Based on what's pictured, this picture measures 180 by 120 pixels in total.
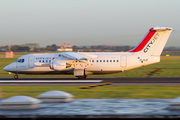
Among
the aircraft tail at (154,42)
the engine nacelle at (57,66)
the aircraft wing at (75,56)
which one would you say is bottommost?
the engine nacelle at (57,66)

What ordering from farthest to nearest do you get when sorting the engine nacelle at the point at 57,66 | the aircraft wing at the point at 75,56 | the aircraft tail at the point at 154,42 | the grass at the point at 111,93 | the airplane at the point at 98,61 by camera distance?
the aircraft tail at the point at 154,42 < the airplane at the point at 98,61 < the engine nacelle at the point at 57,66 < the aircraft wing at the point at 75,56 < the grass at the point at 111,93

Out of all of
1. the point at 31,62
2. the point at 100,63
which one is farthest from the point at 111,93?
the point at 31,62

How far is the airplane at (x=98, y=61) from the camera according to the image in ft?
95.9

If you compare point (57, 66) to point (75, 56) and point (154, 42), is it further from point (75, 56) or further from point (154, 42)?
point (154, 42)

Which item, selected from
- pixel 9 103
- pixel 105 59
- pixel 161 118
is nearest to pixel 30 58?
pixel 105 59

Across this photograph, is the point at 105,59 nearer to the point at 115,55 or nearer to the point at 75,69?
the point at 115,55

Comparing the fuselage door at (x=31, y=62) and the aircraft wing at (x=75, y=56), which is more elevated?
the aircraft wing at (x=75, y=56)

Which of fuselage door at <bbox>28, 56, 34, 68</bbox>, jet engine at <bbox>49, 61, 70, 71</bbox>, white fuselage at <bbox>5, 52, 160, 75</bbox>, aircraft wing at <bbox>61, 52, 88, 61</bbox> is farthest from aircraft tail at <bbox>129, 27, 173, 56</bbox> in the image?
fuselage door at <bbox>28, 56, 34, 68</bbox>

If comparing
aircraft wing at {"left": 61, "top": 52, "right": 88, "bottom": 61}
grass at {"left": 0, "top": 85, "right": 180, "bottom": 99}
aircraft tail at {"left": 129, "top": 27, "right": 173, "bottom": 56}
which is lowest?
grass at {"left": 0, "top": 85, "right": 180, "bottom": 99}

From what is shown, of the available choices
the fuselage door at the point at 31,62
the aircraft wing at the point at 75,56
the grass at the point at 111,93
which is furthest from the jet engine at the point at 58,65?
the grass at the point at 111,93

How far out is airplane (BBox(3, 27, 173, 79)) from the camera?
29234mm

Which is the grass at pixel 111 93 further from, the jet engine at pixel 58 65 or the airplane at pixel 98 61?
the airplane at pixel 98 61

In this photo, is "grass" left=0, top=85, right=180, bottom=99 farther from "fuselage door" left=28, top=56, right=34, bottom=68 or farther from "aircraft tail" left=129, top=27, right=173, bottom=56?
"aircraft tail" left=129, top=27, right=173, bottom=56

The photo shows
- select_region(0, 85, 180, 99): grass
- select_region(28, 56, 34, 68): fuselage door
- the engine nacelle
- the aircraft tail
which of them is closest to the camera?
select_region(0, 85, 180, 99): grass
